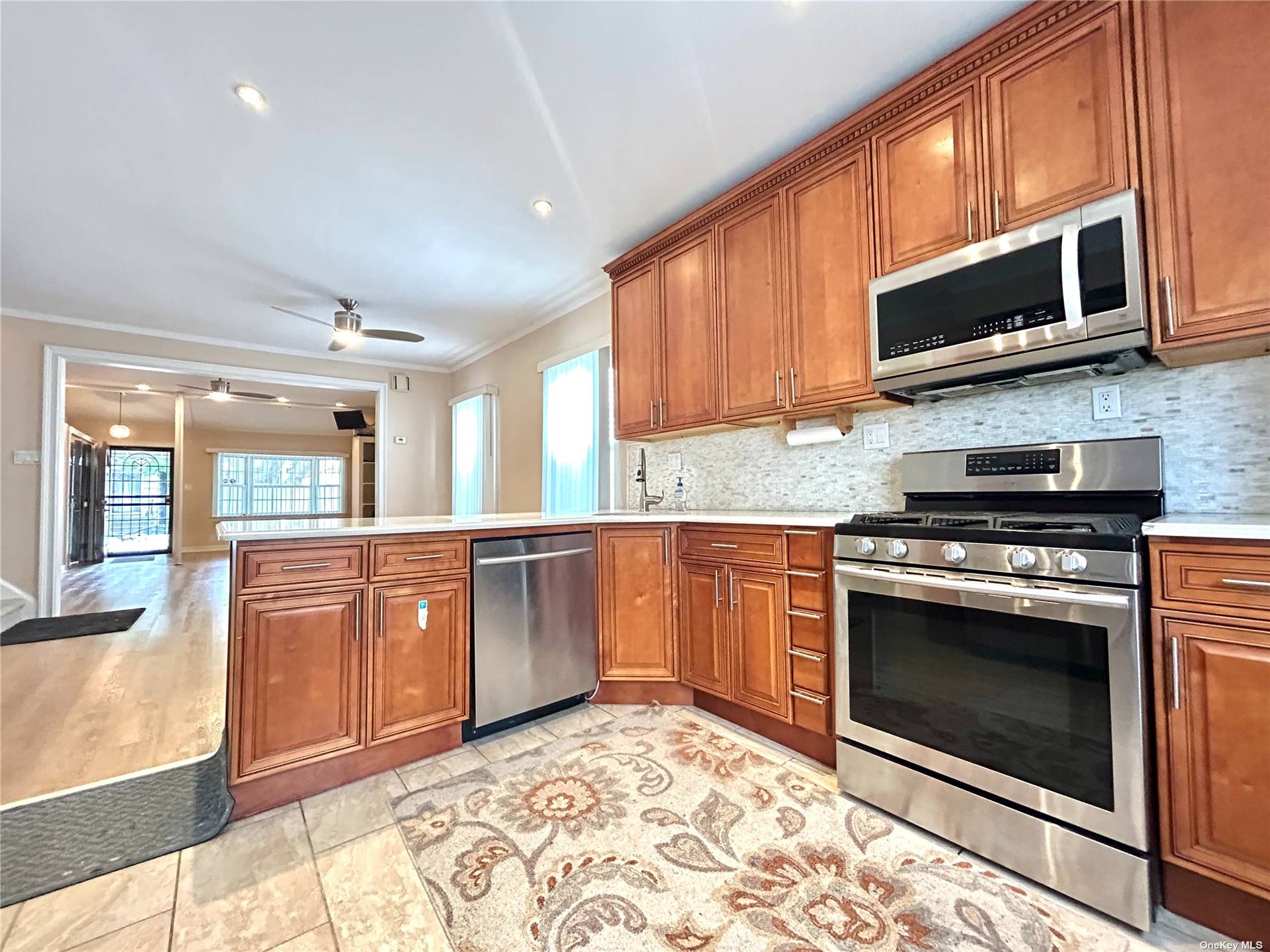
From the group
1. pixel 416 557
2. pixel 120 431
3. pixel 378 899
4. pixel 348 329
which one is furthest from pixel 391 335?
pixel 120 431

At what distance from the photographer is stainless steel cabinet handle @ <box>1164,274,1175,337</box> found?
1428 mm

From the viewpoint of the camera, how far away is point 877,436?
2.36 metres

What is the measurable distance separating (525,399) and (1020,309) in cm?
393

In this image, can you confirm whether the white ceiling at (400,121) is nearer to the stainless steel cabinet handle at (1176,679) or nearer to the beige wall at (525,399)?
the beige wall at (525,399)

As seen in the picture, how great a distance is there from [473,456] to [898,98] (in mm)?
4836

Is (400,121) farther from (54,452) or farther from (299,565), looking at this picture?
(54,452)

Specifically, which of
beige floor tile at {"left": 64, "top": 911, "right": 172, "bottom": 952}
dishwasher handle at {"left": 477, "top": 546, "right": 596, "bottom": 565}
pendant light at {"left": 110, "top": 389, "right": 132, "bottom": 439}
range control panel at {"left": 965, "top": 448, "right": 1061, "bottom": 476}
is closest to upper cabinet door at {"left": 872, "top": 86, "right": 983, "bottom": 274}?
range control panel at {"left": 965, "top": 448, "right": 1061, "bottom": 476}

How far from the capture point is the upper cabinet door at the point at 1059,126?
152 centimetres

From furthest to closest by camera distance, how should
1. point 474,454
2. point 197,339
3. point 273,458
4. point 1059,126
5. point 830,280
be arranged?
1. point 273,458
2. point 474,454
3. point 197,339
4. point 830,280
5. point 1059,126

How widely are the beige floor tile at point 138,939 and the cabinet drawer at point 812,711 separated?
198 centimetres

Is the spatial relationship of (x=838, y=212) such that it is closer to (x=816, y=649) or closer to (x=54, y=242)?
(x=816, y=649)

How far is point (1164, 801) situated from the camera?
1262mm

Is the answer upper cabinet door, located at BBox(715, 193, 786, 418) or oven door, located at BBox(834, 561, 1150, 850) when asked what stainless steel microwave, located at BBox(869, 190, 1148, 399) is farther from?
oven door, located at BBox(834, 561, 1150, 850)

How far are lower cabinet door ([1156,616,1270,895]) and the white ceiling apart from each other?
6.47 ft
